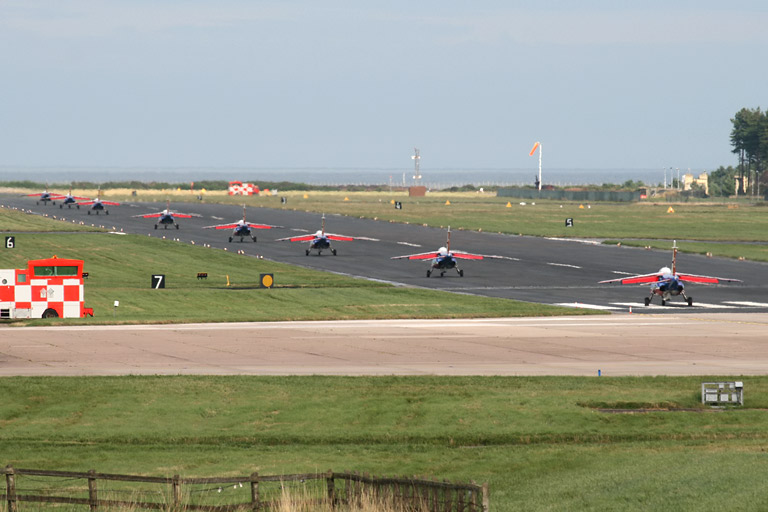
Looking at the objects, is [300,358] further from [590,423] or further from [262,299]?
[262,299]

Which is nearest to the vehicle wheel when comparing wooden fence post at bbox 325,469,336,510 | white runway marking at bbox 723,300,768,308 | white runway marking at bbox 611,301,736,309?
white runway marking at bbox 611,301,736,309

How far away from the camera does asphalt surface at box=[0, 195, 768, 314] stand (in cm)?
7162

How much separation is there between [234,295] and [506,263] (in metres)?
34.5

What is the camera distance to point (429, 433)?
30328 mm

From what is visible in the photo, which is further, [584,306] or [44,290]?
[584,306]

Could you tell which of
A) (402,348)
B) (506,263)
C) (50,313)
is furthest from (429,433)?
(506,263)

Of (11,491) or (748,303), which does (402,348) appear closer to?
(11,491)

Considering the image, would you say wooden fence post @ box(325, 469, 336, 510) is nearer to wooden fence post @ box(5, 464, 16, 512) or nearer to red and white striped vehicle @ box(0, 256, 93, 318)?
wooden fence post @ box(5, 464, 16, 512)

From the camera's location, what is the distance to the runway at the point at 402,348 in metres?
40.9

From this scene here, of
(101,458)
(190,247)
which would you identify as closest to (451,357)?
(101,458)

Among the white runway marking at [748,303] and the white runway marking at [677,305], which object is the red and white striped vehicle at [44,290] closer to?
the white runway marking at [677,305]

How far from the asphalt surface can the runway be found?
39.8 feet

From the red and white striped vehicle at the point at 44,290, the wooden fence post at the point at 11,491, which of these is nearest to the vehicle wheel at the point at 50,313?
the red and white striped vehicle at the point at 44,290

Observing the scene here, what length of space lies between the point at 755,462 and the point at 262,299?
44.6m
